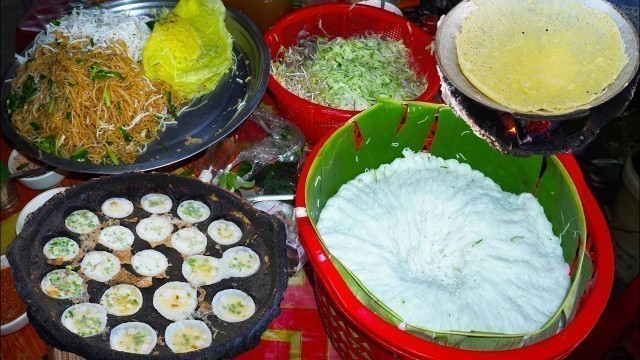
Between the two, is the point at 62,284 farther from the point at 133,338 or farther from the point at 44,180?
→ the point at 44,180

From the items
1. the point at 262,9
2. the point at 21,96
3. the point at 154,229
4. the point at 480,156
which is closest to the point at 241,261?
the point at 154,229

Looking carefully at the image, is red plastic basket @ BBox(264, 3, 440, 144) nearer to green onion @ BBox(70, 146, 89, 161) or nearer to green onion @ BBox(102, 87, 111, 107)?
green onion @ BBox(102, 87, 111, 107)

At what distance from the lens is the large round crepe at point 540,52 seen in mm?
1542

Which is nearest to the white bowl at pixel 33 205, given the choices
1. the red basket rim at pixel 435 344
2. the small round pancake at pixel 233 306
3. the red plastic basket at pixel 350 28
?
the small round pancake at pixel 233 306

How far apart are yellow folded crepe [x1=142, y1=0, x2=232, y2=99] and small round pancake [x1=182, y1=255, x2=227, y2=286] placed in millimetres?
929

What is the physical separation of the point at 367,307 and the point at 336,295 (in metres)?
0.09

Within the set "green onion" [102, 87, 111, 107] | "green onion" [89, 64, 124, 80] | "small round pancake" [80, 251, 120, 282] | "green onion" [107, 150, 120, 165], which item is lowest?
"small round pancake" [80, 251, 120, 282]

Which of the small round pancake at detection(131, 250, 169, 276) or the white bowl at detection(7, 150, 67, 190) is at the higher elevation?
the small round pancake at detection(131, 250, 169, 276)

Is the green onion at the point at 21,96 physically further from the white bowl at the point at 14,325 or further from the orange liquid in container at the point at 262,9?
the orange liquid in container at the point at 262,9

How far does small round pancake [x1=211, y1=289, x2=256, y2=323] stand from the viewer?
68.0 inches

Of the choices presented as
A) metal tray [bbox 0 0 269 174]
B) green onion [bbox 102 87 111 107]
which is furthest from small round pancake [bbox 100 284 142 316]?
green onion [bbox 102 87 111 107]

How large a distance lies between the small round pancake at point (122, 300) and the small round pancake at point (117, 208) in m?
0.29

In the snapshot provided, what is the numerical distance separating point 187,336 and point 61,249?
541 millimetres

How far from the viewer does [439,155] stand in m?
2.18
